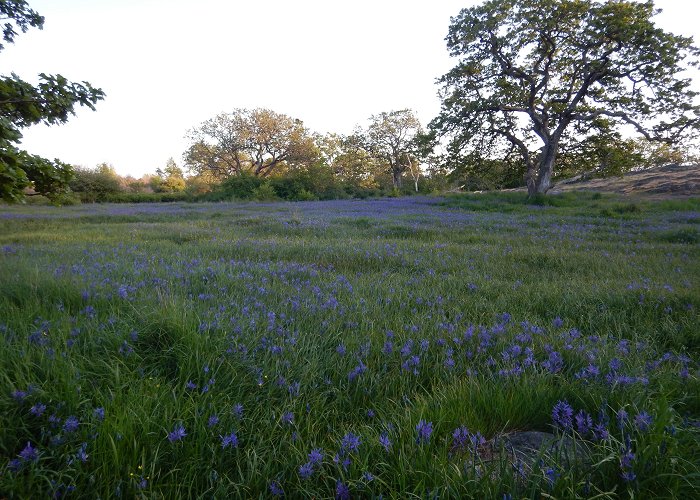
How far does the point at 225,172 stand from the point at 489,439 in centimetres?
5410

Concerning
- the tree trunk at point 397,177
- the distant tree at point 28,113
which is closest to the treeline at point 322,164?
the tree trunk at point 397,177

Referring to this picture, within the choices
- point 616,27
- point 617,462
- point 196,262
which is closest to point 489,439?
point 617,462

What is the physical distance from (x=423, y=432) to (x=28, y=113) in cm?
525

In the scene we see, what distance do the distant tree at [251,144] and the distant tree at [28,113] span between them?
44331mm

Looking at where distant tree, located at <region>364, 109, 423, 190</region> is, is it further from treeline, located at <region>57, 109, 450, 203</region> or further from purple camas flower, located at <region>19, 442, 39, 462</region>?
purple camas flower, located at <region>19, 442, 39, 462</region>

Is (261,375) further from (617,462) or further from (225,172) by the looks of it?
(225,172)

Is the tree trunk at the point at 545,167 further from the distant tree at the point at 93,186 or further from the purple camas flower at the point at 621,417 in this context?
the distant tree at the point at 93,186

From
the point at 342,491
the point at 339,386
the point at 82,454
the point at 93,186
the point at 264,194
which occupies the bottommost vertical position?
the point at 264,194

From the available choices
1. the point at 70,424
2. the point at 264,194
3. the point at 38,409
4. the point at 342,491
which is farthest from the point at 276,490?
the point at 264,194

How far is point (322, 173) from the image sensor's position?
42.1 m

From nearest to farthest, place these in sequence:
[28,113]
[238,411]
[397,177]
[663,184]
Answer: [238,411], [28,113], [663,184], [397,177]

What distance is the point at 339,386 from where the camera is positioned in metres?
1.98

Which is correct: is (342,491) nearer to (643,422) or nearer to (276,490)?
(276,490)

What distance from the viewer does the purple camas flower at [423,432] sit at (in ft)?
4.43
